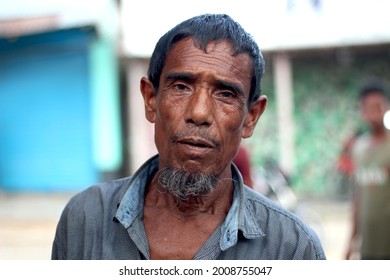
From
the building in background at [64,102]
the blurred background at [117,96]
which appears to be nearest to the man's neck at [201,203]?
the blurred background at [117,96]

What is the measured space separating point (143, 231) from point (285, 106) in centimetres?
729

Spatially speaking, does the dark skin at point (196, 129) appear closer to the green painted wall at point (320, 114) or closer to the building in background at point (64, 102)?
the green painted wall at point (320, 114)

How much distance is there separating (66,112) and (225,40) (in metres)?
7.85

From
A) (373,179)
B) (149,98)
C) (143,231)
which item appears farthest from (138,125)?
(143,231)

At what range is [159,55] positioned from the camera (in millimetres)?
1523

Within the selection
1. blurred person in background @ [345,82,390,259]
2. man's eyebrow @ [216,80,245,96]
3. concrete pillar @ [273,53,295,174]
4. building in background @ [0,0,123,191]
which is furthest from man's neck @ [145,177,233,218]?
building in background @ [0,0,123,191]

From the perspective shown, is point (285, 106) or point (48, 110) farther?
point (48, 110)

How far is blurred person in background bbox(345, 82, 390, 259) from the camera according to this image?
359 centimetres

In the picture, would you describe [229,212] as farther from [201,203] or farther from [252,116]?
[252,116]

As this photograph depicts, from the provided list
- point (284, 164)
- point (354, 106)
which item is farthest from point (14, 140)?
point (354, 106)

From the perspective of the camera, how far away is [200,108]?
4.67 feet
